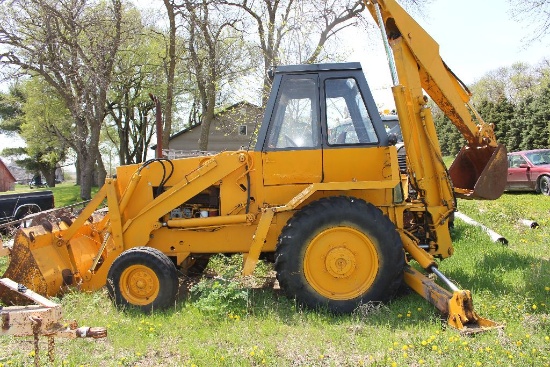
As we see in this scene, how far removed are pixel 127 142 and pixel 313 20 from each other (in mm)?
24459

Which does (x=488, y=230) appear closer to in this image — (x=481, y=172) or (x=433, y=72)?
(x=481, y=172)

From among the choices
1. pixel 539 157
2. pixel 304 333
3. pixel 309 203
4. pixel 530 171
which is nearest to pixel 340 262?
pixel 309 203

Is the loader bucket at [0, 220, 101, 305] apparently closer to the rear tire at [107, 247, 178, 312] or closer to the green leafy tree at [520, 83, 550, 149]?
the rear tire at [107, 247, 178, 312]

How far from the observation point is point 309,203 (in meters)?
5.40

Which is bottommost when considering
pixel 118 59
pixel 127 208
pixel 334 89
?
pixel 127 208

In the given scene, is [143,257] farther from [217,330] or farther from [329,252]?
[329,252]

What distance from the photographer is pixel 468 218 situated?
11.0 meters

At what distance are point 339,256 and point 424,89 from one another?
263 cm

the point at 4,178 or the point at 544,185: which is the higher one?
the point at 4,178

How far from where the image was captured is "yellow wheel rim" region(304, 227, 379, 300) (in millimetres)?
5242

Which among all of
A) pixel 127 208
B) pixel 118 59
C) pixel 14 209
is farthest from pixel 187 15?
pixel 127 208

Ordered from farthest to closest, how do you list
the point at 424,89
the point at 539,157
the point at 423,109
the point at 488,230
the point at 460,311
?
the point at 539,157
the point at 488,230
the point at 424,89
the point at 423,109
the point at 460,311

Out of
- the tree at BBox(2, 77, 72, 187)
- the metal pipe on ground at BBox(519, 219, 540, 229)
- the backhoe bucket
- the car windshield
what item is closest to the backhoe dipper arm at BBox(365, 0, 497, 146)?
the backhoe bucket

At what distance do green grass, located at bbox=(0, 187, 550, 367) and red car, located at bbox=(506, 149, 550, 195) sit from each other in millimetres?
12162
